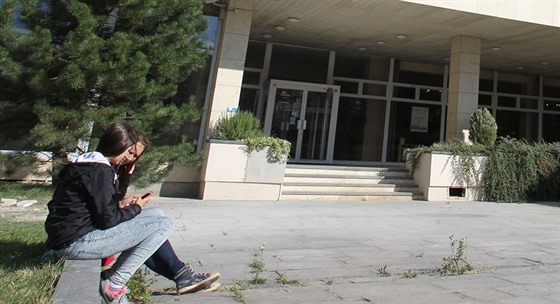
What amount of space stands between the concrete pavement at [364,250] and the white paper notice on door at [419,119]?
7072 mm

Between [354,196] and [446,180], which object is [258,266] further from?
[446,180]

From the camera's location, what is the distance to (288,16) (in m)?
11.3

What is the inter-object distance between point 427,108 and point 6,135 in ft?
44.6

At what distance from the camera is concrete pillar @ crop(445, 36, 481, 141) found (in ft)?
39.8

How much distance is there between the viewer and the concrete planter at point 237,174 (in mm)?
9250

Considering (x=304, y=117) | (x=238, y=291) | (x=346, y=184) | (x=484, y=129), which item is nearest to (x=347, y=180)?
(x=346, y=184)

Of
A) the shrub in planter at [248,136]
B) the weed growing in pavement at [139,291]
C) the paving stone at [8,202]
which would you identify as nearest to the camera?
the weed growing in pavement at [139,291]

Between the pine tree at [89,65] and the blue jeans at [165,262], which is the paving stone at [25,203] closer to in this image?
the pine tree at [89,65]

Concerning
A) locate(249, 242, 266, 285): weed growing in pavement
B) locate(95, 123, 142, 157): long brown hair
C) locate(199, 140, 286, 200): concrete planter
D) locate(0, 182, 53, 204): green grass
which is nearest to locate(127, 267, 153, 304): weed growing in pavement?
locate(249, 242, 266, 285): weed growing in pavement

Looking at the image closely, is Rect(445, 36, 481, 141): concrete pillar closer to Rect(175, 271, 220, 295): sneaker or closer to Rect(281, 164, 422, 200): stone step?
Rect(281, 164, 422, 200): stone step

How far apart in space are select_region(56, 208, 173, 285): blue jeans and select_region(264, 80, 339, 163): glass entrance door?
11.0 m

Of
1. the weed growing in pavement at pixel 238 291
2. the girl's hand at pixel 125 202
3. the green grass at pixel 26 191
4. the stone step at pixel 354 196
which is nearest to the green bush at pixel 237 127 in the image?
the stone step at pixel 354 196

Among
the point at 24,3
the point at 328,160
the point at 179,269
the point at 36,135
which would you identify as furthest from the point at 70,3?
the point at 328,160

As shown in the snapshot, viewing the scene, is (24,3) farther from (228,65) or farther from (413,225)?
(413,225)
